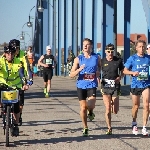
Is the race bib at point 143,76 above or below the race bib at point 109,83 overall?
above

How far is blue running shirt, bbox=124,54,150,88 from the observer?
9016 millimetres

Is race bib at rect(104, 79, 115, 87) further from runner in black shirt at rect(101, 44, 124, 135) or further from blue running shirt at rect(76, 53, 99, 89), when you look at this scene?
blue running shirt at rect(76, 53, 99, 89)

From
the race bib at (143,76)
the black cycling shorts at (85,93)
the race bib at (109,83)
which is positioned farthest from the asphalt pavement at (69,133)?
the race bib at (143,76)

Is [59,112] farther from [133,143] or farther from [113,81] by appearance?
[133,143]

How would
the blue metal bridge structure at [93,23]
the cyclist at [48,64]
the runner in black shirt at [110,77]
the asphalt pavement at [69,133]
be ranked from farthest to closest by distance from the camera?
the blue metal bridge structure at [93,23], the cyclist at [48,64], the runner in black shirt at [110,77], the asphalt pavement at [69,133]

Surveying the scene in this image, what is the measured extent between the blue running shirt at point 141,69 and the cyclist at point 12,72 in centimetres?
191

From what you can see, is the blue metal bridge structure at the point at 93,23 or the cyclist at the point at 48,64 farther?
the blue metal bridge structure at the point at 93,23

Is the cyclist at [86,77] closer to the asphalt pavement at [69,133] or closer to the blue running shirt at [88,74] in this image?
the blue running shirt at [88,74]

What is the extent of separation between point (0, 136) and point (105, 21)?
20009mm

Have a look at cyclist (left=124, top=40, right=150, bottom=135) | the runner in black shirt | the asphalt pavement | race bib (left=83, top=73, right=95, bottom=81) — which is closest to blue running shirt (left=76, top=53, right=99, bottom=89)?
race bib (left=83, top=73, right=95, bottom=81)

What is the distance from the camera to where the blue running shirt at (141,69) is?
902cm

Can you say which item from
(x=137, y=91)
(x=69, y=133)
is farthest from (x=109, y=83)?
(x=69, y=133)

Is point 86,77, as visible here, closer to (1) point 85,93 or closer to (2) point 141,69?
(1) point 85,93

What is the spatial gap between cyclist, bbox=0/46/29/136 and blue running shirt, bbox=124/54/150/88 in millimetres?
1912
